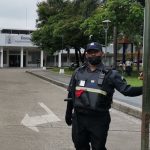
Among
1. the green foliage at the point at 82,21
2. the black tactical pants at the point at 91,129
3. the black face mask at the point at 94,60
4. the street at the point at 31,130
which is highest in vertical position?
the green foliage at the point at 82,21

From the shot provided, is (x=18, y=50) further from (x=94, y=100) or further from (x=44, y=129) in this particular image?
(x=94, y=100)

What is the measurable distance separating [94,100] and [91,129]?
37cm

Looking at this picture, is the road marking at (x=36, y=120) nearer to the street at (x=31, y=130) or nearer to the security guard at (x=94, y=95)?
the street at (x=31, y=130)

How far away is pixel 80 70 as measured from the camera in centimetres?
630

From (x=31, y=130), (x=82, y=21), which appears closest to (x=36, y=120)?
(x=31, y=130)

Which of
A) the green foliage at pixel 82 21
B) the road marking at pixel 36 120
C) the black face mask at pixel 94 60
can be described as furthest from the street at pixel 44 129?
the green foliage at pixel 82 21

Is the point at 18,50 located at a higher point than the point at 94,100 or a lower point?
A: higher

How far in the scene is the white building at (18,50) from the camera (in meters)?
81.6

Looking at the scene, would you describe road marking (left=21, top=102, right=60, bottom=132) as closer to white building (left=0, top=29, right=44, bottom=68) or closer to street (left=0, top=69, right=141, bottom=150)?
street (left=0, top=69, right=141, bottom=150)

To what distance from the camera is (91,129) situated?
6148 mm

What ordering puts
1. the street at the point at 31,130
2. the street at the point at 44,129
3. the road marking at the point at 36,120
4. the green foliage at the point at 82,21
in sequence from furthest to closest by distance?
the green foliage at the point at 82,21, the road marking at the point at 36,120, the street at the point at 44,129, the street at the point at 31,130

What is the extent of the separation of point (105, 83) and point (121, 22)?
3071cm

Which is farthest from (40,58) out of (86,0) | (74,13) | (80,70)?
(80,70)

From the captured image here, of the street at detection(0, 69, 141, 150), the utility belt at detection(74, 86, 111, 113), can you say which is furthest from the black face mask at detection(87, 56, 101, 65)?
the street at detection(0, 69, 141, 150)
